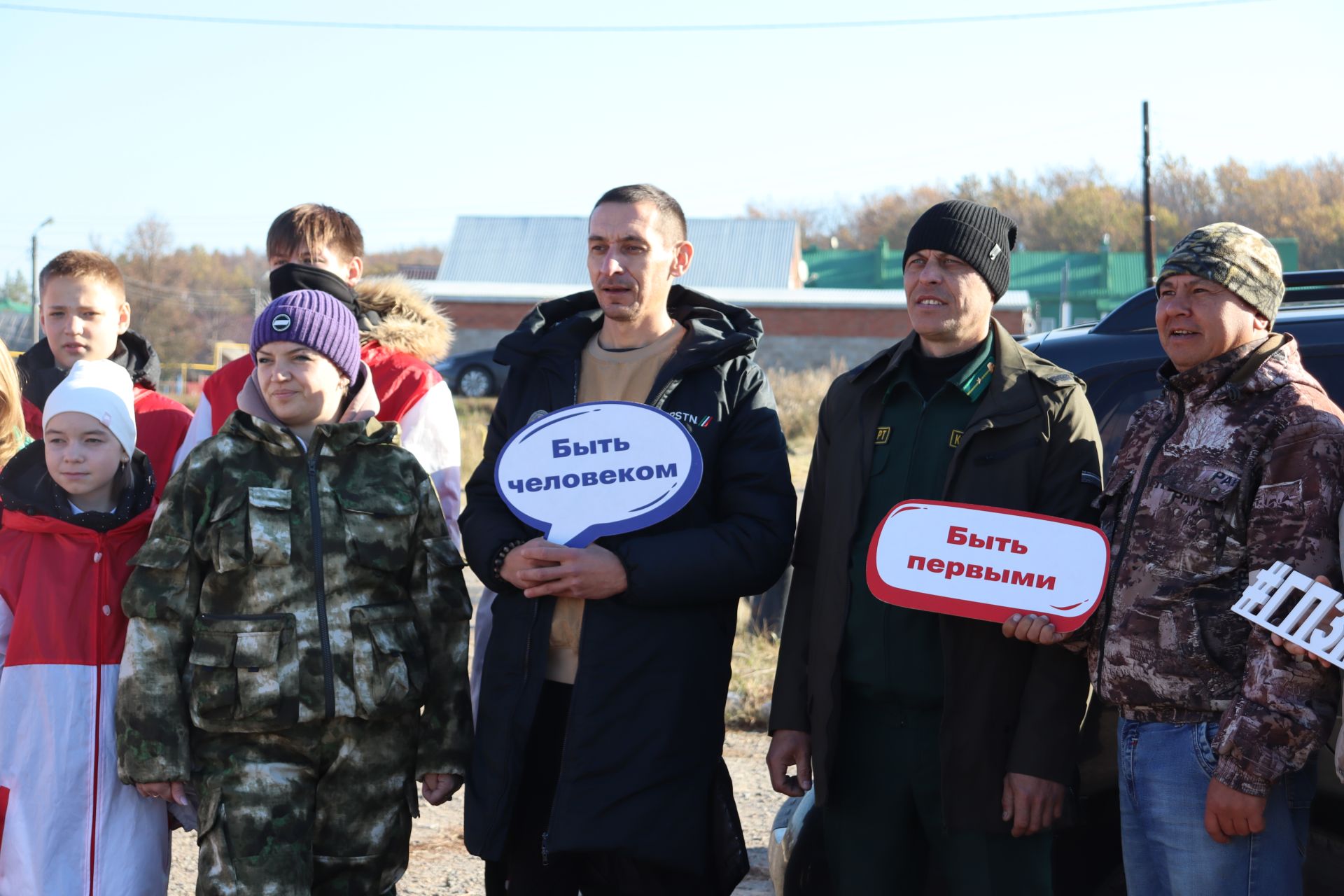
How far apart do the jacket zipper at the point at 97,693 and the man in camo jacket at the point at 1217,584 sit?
225cm

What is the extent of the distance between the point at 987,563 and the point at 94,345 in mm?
2811

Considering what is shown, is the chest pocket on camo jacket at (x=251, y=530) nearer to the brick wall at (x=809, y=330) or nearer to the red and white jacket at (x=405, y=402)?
the red and white jacket at (x=405, y=402)

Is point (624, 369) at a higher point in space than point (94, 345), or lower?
lower

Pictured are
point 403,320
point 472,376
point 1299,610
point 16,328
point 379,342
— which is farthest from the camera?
point 16,328

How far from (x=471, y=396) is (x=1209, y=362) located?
2541 centimetres

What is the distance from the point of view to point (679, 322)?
336 centimetres

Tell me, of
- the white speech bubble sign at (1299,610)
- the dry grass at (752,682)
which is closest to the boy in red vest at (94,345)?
the white speech bubble sign at (1299,610)

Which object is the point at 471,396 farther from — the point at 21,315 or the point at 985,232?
the point at 21,315

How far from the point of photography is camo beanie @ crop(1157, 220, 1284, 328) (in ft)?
8.12

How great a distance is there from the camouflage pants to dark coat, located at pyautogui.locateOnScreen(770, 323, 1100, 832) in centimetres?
99

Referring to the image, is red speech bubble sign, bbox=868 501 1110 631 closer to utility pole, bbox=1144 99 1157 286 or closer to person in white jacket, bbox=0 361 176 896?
person in white jacket, bbox=0 361 176 896

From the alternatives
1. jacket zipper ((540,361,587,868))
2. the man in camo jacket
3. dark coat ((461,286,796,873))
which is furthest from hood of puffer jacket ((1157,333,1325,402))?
jacket zipper ((540,361,587,868))

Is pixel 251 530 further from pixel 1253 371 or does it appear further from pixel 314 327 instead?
pixel 1253 371

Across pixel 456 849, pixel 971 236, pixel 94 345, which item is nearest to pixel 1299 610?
pixel 971 236
